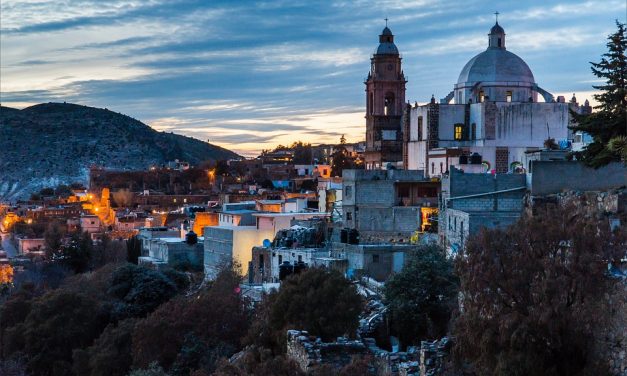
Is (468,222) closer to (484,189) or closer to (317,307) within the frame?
(484,189)

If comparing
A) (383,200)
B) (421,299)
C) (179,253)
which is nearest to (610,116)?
(421,299)

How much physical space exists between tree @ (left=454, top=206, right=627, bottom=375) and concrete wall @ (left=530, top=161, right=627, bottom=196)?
40.8 feet

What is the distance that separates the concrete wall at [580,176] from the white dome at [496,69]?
1975cm

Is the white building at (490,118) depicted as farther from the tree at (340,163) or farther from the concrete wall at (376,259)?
the tree at (340,163)

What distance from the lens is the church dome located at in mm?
45062

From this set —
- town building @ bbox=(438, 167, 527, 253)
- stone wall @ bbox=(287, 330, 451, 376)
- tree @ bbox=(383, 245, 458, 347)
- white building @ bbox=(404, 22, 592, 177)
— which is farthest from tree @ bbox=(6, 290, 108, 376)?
stone wall @ bbox=(287, 330, 451, 376)

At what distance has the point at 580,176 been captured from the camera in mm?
25188

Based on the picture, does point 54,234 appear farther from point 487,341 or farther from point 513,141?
point 487,341

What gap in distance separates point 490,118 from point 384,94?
61.1ft

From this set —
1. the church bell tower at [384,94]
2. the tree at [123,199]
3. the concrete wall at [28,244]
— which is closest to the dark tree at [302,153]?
the tree at [123,199]

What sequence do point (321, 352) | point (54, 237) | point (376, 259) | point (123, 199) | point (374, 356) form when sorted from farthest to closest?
point (123, 199) → point (54, 237) → point (376, 259) → point (321, 352) → point (374, 356)

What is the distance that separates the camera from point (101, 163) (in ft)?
622

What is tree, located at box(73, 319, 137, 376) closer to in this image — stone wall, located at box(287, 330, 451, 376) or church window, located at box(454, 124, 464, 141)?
stone wall, located at box(287, 330, 451, 376)

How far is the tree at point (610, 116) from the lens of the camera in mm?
21969
